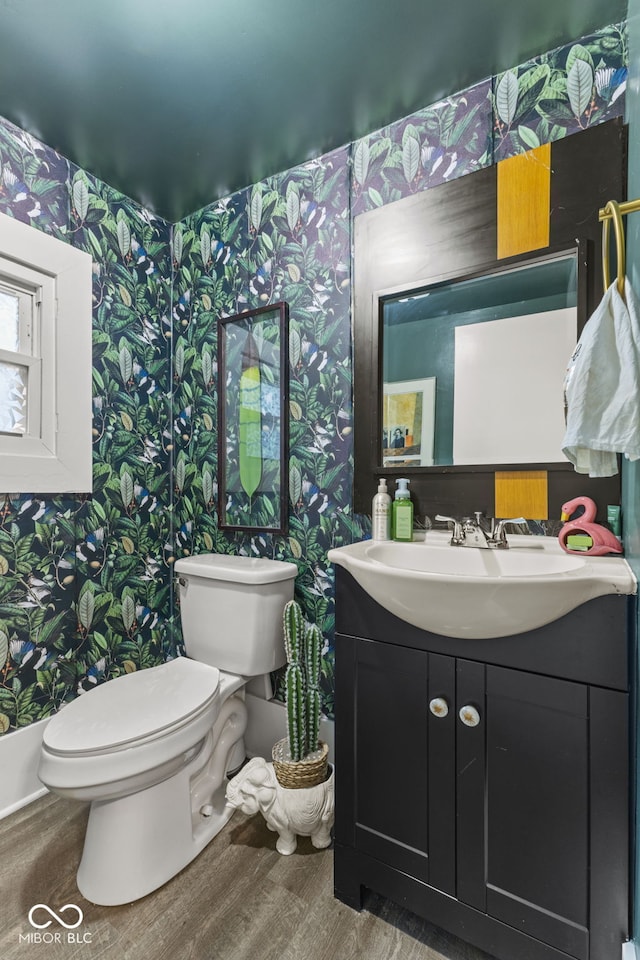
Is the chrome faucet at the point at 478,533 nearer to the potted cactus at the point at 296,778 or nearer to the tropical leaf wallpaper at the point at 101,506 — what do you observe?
the potted cactus at the point at 296,778

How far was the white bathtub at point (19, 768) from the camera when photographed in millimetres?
1510

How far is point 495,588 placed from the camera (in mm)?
872

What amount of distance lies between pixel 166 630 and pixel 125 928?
107 centimetres

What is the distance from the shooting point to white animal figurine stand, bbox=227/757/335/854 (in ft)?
4.31

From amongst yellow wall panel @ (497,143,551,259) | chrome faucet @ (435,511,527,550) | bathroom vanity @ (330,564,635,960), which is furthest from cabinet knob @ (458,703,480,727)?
yellow wall panel @ (497,143,551,259)

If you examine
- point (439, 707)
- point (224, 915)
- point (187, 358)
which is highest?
point (187, 358)

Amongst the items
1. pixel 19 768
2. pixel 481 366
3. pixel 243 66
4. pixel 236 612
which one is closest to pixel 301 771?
pixel 236 612

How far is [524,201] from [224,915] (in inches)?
79.8

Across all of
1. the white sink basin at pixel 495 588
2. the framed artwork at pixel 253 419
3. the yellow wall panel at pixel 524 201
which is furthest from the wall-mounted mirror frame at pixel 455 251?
the framed artwork at pixel 253 419

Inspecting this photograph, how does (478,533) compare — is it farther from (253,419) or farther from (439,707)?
(253,419)

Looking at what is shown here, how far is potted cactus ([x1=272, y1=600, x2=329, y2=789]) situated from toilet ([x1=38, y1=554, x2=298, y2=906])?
14cm

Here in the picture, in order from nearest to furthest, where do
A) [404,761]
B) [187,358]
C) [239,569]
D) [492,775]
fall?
[492,775] → [404,761] → [239,569] → [187,358]

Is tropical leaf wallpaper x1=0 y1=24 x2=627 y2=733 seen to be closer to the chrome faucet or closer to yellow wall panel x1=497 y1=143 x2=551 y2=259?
Answer: yellow wall panel x1=497 y1=143 x2=551 y2=259

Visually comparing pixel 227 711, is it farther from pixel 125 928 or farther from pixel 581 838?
pixel 581 838
